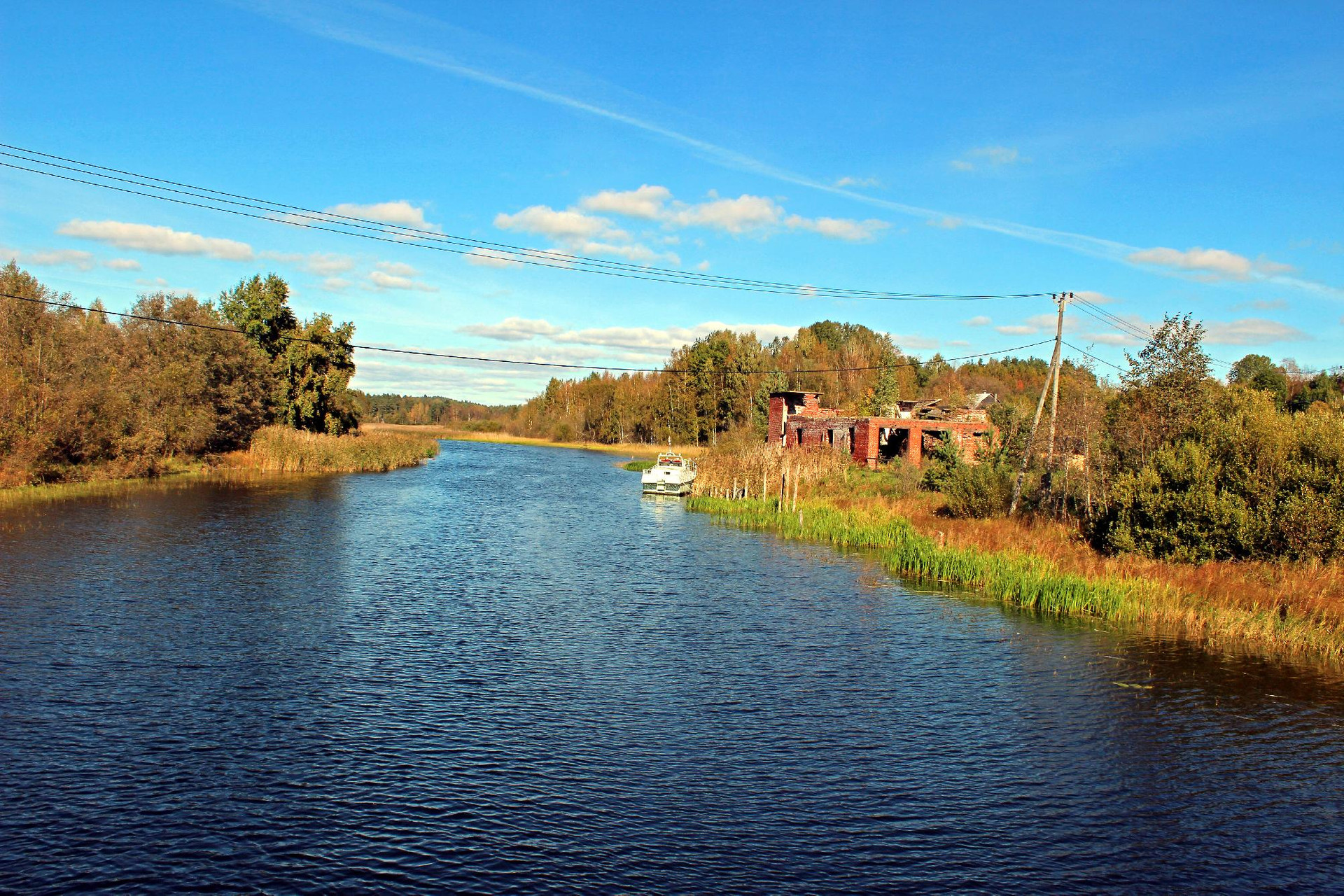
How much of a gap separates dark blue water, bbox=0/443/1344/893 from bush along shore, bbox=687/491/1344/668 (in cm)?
151

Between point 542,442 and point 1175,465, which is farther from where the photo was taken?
point 542,442

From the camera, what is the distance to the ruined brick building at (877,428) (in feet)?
202

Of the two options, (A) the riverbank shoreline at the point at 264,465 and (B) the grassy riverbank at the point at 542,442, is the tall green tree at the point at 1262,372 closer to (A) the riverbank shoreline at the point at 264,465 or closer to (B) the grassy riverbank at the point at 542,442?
(B) the grassy riverbank at the point at 542,442

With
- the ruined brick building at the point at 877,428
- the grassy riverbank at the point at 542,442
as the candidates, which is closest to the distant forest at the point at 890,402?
the ruined brick building at the point at 877,428

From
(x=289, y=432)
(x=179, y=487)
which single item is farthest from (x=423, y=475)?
(x=179, y=487)

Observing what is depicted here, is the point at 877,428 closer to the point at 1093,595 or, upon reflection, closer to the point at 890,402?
the point at 890,402

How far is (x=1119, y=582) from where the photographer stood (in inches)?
945

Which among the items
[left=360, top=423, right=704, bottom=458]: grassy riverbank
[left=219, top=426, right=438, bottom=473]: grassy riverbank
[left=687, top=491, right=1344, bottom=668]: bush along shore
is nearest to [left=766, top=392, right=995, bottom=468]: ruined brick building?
[left=360, top=423, right=704, bottom=458]: grassy riverbank

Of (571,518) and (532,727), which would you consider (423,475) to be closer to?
(571,518)

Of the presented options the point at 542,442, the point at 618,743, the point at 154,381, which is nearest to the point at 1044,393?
the point at 618,743

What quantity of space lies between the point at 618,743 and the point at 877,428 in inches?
2055

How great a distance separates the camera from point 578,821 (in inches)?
443

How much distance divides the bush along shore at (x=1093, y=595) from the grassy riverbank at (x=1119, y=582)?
28mm

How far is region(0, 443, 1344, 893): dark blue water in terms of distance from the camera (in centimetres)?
1034
